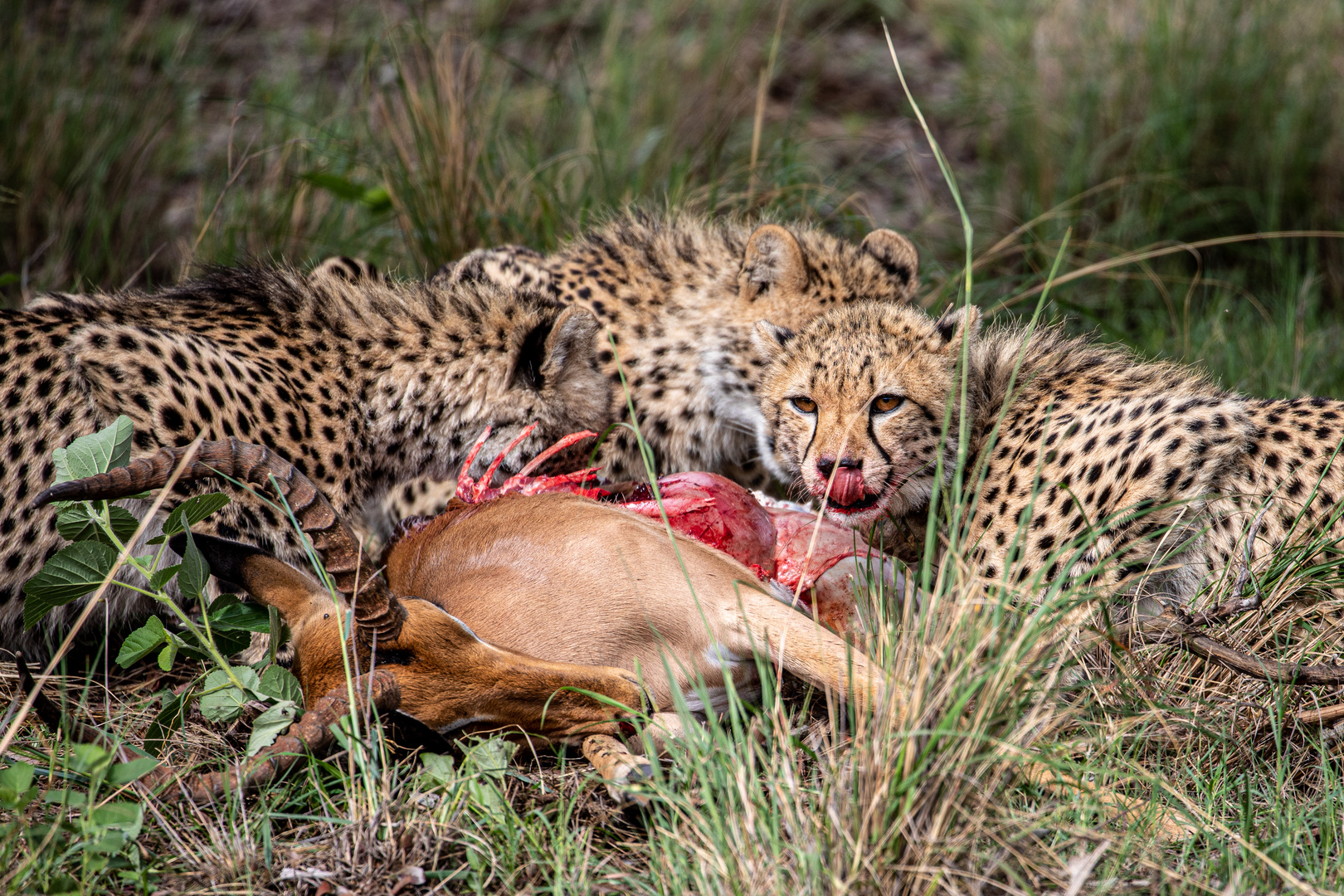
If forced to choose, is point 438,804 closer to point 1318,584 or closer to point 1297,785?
point 1297,785

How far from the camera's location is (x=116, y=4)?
5980mm

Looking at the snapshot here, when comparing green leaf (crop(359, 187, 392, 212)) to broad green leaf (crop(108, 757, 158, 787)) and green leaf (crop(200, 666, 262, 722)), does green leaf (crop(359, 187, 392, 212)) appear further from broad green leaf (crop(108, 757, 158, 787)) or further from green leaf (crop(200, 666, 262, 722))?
broad green leaf (crop(108, 757, 158, 787))

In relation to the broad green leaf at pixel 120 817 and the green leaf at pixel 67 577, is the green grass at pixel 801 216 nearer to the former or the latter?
the broad green leaf at pixel 120 817

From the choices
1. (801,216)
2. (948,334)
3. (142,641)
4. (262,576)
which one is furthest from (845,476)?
(801,216)

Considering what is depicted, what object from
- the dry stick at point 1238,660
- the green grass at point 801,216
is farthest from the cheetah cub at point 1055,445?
the green grass at point 801,216

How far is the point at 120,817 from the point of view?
2088mm

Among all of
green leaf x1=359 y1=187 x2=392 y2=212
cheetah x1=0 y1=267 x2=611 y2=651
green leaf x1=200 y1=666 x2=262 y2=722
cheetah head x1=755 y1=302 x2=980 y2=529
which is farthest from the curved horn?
green leaf x1=359 y1=187 x2=392 y2=212

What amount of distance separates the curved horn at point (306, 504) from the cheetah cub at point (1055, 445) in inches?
45.0

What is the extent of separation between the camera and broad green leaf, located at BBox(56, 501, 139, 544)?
2533mm

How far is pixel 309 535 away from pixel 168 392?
1084 mm

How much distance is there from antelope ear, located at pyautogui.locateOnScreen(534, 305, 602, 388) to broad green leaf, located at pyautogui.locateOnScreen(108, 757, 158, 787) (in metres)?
1.70

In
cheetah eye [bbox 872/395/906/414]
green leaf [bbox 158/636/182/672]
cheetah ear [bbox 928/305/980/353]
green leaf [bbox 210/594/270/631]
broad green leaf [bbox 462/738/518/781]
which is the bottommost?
broad green leaf [bbox 462/738/518/781]

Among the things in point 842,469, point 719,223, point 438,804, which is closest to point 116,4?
point 719,223

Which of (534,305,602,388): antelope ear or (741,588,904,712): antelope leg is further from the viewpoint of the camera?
(534,305,602,388): antelope ear
